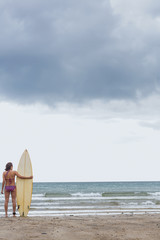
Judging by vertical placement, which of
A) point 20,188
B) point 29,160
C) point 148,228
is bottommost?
point 148,228

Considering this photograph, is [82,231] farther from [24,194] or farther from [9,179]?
[24,194]

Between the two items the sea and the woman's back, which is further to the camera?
the sea

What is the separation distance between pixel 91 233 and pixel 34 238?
1.09 meters

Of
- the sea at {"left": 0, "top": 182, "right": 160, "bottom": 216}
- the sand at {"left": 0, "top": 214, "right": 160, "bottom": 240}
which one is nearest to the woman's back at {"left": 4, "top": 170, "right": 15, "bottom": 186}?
the sand at {"left": 0, "top": 214, "right": 160, "bottom": 240}

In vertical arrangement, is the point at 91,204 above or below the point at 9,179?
below

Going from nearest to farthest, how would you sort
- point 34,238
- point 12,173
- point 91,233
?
point 34,238 → point 91,233 → point 12,173

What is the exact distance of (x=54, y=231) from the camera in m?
5.28

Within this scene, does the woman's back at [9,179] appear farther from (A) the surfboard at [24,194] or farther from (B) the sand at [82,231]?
(B) the sand at [82,231]

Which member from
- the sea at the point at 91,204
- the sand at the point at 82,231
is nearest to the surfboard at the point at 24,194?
the sea at the point at 91,204

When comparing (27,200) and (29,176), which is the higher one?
(29,176)

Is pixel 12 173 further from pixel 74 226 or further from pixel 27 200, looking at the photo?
pixel 74 226

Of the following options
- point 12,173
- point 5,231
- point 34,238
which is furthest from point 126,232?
point 12,173

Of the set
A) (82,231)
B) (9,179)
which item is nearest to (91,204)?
(9,179)

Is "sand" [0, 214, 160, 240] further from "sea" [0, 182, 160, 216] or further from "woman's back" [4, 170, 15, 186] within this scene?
"sea" [0, 182, 160, 216]
